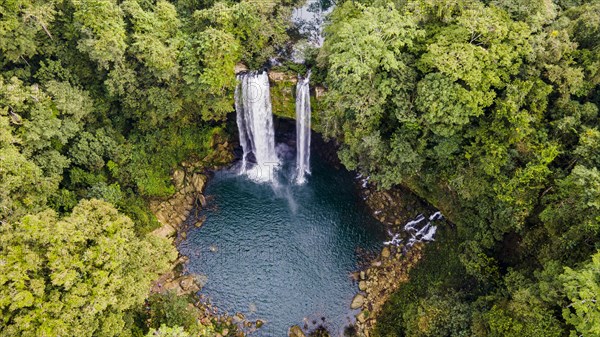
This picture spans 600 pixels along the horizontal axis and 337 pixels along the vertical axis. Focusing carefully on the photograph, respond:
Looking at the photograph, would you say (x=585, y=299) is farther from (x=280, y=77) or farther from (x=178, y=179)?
(x=178, y=179)

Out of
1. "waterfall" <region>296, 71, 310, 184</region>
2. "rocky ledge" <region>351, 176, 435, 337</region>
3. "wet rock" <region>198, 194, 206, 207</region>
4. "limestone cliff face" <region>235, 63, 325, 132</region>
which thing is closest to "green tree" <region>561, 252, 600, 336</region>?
"rocky ledge" <region>351, 176, 435, 337</region>

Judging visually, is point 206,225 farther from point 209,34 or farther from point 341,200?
point 209,34

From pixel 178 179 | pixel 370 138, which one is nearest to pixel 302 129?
pixel 370 138

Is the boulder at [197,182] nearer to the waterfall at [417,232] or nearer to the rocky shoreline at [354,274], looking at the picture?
the rocky shoreline at [354,274]

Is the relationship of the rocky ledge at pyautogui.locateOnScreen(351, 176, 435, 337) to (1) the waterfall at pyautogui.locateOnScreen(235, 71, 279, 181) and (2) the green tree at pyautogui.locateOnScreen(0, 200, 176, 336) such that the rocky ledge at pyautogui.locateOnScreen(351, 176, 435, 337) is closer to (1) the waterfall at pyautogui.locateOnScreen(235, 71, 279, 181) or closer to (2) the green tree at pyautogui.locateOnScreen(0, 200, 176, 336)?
(1) the waterfall at pyautogui.locateOnScreen(235, 71, 279, 181)

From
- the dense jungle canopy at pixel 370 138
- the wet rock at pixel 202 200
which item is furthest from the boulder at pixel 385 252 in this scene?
the wet rock at pixel 202 200
